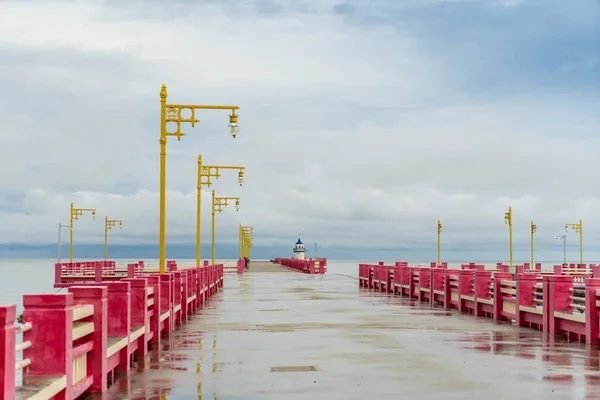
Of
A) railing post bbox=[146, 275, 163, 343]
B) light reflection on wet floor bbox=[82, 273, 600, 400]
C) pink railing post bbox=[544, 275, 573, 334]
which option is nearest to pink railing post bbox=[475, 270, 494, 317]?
light reflection on wet floor bbox=[82, 273, 600, 400]

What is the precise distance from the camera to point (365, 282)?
50.9 meters

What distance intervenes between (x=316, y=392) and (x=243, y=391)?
997 millimetres

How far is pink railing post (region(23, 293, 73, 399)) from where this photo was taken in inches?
333

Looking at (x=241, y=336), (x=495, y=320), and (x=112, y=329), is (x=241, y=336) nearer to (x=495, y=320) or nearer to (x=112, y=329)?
(x=112, y=329)

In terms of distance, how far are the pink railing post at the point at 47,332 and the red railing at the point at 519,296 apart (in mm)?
11926

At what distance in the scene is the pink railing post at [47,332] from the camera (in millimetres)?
8469

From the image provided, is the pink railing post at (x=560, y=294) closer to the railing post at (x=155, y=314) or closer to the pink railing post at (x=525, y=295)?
the pink railing post at (x=525, y=295)

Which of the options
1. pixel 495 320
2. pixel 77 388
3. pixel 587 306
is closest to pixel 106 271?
pixel 495 320

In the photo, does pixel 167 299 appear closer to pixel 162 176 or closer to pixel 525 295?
pixel 162 176

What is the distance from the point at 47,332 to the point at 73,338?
30.3 inches

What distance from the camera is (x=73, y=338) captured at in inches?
363

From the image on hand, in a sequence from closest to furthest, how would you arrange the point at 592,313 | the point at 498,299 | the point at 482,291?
1. the point at 592,313
2. the point at 498,299
3. the point at 482,291

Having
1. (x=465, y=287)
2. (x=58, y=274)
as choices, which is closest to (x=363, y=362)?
(x=465, y=287)

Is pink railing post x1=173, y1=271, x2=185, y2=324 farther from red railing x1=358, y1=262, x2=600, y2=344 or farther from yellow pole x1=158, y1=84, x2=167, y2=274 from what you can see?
red railing x1=358, y1=262, x2=600, y2=344
